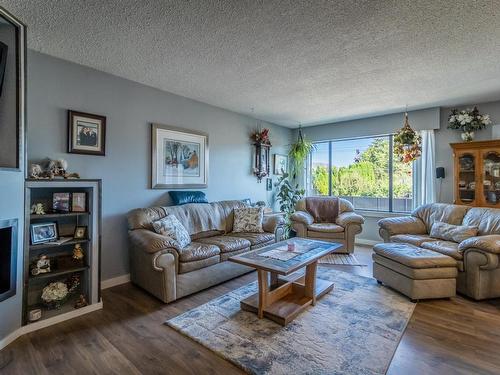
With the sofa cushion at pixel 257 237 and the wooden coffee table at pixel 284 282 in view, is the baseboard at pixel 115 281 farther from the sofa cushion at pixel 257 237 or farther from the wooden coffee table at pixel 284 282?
the wooden coffee table at pixel 284 282

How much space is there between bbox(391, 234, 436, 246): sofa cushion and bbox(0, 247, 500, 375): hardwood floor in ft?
3.02

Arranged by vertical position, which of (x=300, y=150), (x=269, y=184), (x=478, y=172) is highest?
(x=300, y=150)

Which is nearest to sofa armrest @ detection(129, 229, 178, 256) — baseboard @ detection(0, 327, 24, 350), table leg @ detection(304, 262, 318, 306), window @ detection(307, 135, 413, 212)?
baseboard @ detection(0, 327, 24, 350)

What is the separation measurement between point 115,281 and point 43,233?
3.72 ft

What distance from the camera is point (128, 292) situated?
3.03 m

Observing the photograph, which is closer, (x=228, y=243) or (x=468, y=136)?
(x=228, y=243)

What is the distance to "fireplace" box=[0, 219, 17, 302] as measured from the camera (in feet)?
6.73

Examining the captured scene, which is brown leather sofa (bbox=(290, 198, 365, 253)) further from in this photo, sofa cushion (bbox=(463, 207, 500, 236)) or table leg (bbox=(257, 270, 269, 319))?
table leg (bbox=(257, 270, 269, 319))

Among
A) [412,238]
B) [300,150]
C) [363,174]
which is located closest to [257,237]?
[412,238]

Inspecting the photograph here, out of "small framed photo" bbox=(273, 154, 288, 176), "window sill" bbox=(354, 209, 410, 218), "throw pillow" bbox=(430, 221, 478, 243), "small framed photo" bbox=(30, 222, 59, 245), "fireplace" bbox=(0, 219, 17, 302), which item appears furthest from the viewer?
"small framed photo" bbox=(273, 154, 288, 176)

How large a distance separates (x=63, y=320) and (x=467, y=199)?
5.49 metres

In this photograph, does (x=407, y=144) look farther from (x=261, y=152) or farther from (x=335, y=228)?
(x=261, y=152)

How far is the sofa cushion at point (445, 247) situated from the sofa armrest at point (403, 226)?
1.96ft

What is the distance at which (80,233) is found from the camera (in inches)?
102
